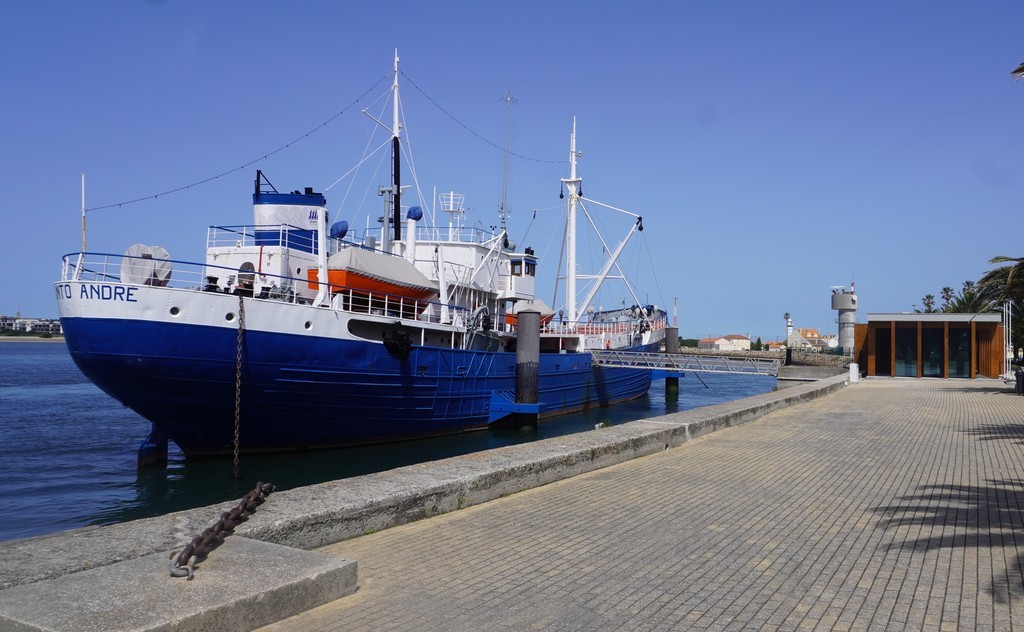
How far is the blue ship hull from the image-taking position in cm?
1510

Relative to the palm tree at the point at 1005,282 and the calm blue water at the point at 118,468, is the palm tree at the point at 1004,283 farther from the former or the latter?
the calm blue water at the point at 118,468

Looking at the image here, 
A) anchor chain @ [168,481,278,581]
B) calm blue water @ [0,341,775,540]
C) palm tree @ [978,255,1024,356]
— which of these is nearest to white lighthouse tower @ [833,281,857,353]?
palm tree @ [978,255,1024,356]

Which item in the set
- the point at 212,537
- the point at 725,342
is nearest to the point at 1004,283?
the point at 212,537

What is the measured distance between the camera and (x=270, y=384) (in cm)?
1647

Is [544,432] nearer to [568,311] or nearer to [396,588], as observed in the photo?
[568,311]

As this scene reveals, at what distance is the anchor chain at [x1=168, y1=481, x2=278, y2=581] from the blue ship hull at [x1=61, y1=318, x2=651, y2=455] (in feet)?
33.2

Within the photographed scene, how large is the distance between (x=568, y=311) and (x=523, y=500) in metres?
27.8

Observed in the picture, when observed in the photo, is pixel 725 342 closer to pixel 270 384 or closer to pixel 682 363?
pixel 682 363

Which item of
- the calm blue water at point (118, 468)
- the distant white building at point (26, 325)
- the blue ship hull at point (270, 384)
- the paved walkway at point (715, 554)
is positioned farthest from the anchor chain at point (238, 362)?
the distant white building at point (26, 325)

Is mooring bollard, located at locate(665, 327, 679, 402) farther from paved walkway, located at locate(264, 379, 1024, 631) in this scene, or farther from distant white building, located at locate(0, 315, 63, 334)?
distant white building, located at locate(0, 315, 63, 334)

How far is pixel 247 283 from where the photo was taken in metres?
18.2

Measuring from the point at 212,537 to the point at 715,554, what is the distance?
11.7ft

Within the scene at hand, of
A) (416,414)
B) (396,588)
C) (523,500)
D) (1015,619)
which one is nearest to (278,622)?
(396,588)

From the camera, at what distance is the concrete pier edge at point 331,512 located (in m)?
4.52
